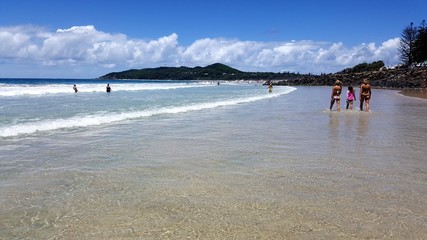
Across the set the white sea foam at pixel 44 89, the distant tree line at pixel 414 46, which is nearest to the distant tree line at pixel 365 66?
the distant tree line at pixel 414 46

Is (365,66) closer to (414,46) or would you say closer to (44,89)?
(414,46)

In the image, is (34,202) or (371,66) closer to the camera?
(34,202)

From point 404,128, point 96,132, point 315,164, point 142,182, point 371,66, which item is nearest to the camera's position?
point 142,182

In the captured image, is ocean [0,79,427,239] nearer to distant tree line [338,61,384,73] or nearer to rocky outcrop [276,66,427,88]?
rocky outcrop [276,66,427,88]

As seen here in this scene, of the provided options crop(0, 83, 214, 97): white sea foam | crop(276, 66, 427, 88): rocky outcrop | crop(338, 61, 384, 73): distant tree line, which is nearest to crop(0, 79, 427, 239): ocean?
crop(0, 83, 214, 97): white sea foam

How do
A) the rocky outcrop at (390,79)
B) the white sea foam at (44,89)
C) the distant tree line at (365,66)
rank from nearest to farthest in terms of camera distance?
1. the white sea foam at (44,89)
2. the rocky outcrop at (390,79)
3. the distant tree line at (365,66)

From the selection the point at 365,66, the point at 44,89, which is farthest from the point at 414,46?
the point at 44,89

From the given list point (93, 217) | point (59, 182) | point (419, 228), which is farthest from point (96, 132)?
point (419, 228)

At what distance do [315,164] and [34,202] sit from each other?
15.1 feet

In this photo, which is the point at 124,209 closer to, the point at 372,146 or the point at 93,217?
the point at 93,217

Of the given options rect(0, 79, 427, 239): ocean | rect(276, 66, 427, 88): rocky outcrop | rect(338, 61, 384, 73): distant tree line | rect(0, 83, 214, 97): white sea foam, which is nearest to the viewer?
rect(0, 79, 427, 239): ocean

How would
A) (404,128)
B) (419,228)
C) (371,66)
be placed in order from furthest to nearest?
(371,66) → (404,128) → (419,228)

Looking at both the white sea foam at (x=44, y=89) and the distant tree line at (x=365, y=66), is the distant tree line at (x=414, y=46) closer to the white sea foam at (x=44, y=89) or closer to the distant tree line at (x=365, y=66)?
the distant tree line at (x=365, y=66)

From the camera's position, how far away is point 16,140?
9.80 metres
